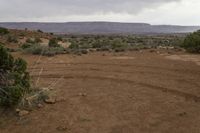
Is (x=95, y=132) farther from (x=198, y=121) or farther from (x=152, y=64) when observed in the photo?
(x=152, y=64)

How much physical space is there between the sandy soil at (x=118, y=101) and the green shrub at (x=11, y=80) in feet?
2.15

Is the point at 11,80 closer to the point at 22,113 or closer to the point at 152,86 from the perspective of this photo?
the point at 22,113

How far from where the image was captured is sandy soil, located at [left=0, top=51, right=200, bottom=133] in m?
7.75

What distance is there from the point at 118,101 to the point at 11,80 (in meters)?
3.15

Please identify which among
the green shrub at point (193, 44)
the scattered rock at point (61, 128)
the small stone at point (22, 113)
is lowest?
the scattered rock at point (61, 128)

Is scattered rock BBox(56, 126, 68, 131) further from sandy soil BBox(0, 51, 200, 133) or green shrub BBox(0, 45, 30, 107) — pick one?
green shrub BBox(0, 45, 30, 107)

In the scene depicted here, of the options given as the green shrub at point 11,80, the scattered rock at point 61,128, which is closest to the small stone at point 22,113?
the green shrub at point 11,80

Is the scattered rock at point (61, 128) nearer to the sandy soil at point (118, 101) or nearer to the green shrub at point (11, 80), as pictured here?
the sandy soil at point (118, 101)

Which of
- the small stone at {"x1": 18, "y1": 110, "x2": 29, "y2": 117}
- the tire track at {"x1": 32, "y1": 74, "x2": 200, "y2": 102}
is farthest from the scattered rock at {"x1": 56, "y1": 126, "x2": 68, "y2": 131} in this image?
the tire track at {"x1": 32, "y1": 74, "x2": 200, "y2": 102}

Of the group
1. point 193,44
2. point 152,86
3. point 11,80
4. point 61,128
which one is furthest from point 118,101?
point 193,44

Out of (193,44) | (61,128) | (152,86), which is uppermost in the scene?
(193,44)

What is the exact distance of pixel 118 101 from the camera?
971cm

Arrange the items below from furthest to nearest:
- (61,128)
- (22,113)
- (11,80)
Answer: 1. (11,80)
2. (22,113)
3. (61,128)

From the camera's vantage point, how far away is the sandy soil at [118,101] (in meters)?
7.75
